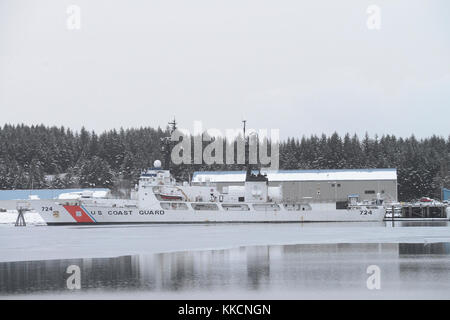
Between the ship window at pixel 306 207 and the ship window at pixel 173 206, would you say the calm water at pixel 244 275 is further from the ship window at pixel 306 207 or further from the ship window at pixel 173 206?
the ship window at pixel 306 207

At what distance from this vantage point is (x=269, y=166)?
9256cm

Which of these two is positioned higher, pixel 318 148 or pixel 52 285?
pixel 318 148

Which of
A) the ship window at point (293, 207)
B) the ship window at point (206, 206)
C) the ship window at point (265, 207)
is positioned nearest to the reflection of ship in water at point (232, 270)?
the ship window at point (206, 206)

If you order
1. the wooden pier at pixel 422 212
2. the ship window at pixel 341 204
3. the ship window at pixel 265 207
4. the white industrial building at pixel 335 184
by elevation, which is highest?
the white industrial building at pixel 335 184

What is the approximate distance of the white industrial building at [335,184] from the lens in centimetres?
7400

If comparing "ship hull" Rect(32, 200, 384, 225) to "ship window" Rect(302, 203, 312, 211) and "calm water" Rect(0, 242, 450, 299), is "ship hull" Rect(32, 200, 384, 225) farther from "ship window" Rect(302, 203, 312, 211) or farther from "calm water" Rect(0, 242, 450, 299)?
"calm water" Rect(0, 242, 450, 299)

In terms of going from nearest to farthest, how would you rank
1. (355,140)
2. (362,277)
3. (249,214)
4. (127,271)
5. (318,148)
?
(362,277), (127,271), (249,214), (318,148), (355,140)

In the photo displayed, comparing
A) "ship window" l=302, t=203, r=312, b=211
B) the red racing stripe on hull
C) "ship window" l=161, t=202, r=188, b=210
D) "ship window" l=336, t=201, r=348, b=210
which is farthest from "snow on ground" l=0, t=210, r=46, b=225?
"ship window" l=336, t=201, r=348, b=210

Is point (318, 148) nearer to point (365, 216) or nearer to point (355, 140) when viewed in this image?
point (355, 140)

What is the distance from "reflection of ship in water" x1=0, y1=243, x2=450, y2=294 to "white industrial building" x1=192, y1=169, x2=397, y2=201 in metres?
49.3

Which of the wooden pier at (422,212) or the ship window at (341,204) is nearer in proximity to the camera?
the wooden pier at (422,212)

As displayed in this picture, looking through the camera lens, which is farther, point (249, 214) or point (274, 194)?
point (274, 194)
